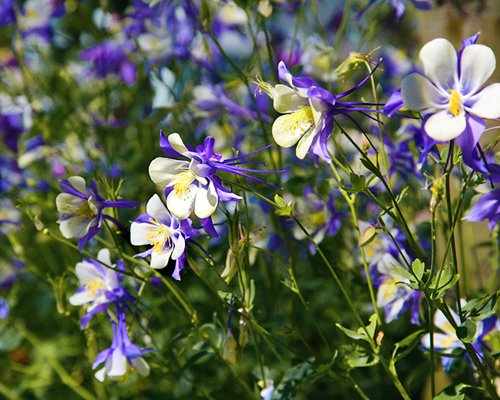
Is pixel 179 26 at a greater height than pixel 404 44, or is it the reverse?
pixel 179 26

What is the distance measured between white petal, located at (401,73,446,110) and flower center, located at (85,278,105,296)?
19.2 inches

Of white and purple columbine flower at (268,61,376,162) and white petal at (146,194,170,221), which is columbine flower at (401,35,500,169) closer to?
white and purple columbine flower at (268,61,376,162)

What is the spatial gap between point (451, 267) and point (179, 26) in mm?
1017

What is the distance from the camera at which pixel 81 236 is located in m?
0.87

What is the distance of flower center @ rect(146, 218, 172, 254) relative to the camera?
77 cm

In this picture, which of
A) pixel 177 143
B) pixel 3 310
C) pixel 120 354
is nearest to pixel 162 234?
pixel 177 143

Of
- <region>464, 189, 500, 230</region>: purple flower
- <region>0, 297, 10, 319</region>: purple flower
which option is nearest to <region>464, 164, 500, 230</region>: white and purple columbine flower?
<region>464, 189, 500, 230</region>: purple flower

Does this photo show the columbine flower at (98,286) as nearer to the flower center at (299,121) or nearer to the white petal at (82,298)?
the white petal at (82,298)

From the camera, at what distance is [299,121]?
0.71 meters

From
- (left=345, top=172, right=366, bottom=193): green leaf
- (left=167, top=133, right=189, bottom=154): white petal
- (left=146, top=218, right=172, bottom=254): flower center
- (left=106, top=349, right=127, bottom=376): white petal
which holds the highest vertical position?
(left=167, top=133, right=189, bottom=154): white petal

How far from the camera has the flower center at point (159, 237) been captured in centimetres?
77

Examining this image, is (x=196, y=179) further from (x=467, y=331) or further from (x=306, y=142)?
(x=467, y=331)

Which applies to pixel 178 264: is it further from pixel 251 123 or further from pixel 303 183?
pixel 251 123

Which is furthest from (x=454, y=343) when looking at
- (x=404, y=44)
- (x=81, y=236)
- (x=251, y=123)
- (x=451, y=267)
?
(x=404, y=44)
